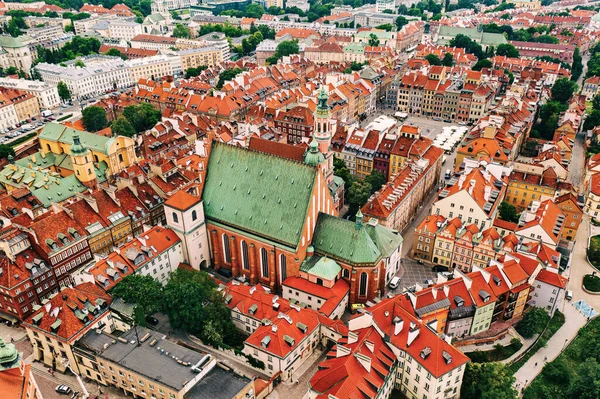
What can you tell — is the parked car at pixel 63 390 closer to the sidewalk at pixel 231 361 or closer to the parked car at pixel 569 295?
the sidewalk at pixel 231 361

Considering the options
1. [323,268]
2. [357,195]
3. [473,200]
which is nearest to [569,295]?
[473,200]

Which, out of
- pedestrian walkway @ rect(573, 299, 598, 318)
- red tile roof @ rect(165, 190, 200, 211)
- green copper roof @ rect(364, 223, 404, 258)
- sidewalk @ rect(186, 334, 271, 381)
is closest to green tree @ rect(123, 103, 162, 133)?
red tile roof @ rect(165, 190, 200, 211)

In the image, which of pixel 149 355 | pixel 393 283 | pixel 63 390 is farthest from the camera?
pixel 393 283

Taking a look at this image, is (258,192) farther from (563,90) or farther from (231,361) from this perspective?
(563,90)

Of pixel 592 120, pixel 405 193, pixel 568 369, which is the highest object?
pixel 405 193

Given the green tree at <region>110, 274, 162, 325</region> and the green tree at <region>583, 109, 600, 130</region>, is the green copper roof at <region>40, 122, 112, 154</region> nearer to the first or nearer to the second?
the green tree at <region>110, 274, 162, 325</region>

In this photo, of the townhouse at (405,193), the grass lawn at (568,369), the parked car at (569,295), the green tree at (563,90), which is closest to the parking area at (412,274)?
the townhouse at (405,193)
